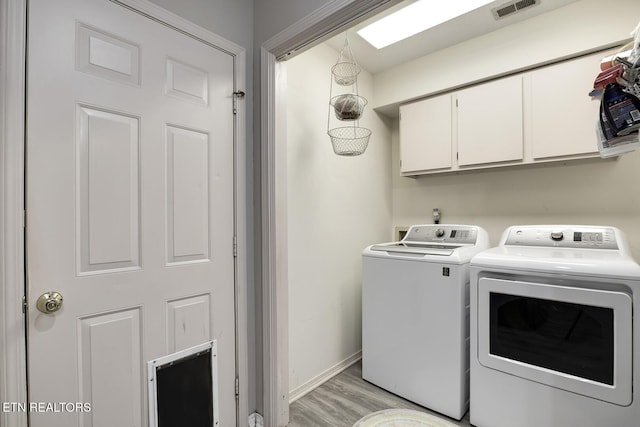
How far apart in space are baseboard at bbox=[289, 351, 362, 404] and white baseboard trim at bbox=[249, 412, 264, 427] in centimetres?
35

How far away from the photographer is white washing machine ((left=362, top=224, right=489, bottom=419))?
180 centimetres

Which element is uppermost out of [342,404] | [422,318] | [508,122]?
[508,122]

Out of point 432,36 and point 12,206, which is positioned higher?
point 432,36

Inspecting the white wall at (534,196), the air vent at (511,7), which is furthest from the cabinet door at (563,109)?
the air vent at (511,7)

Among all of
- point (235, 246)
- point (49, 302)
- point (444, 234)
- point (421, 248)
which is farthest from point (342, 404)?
point (49, 302)

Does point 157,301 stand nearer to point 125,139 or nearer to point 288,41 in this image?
point 125,139

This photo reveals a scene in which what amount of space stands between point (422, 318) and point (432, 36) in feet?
6.58

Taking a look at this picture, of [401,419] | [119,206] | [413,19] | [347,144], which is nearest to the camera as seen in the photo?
[119,206]

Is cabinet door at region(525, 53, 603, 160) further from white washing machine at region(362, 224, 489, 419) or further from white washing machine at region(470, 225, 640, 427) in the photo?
white washing machine at region(362, 224, 489, 419)

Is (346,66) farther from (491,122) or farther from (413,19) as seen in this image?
(491,122)

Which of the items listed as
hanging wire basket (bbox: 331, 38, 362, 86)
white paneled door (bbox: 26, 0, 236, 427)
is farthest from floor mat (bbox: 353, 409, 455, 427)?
hanging wire basket (bbox: 331, 38, 362, 86)

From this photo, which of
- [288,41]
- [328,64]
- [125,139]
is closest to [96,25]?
[125,139]

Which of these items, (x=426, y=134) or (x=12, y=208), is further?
(x=426, y=134)

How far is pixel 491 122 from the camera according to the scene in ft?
7.19
